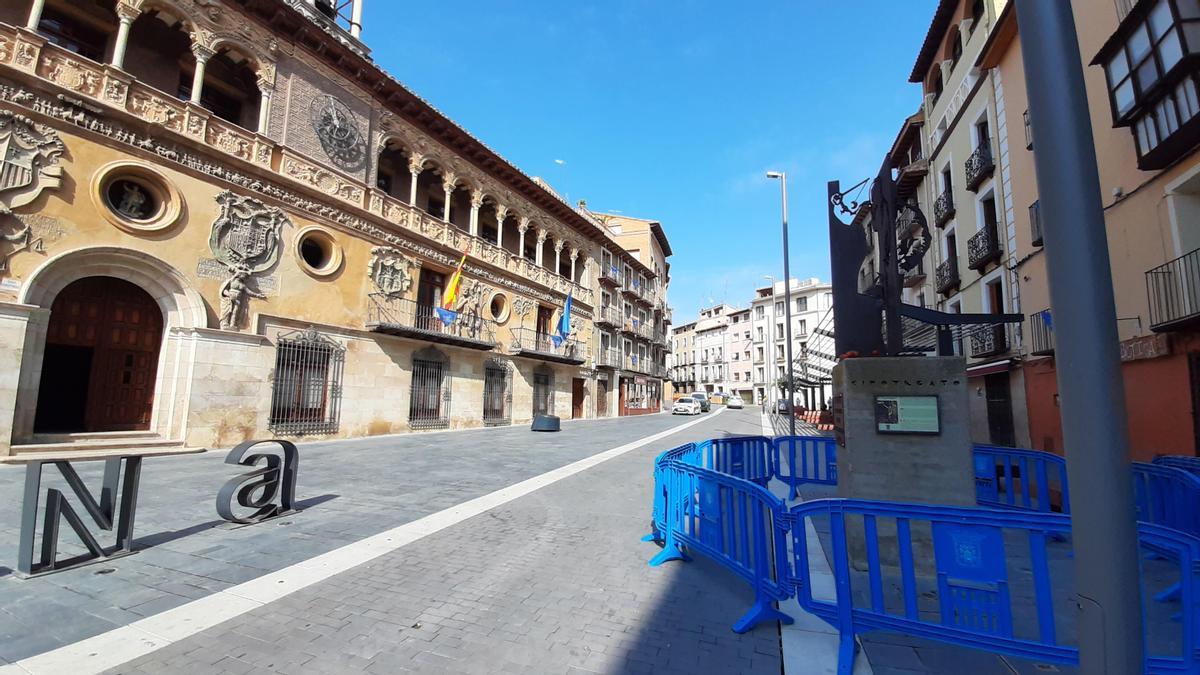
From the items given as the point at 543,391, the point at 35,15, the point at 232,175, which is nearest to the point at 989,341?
the point at 543,391

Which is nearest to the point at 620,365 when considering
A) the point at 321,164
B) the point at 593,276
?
the point at 593,276

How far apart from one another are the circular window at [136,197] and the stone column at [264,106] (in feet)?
10.4

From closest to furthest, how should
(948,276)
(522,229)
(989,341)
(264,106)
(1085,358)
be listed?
1. (1085,358)
2. (989,341)
3. (264,106)
4. (948,276)
5. (522,229)

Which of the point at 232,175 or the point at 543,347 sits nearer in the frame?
the point at 232,175

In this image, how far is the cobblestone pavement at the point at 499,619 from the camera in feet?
8.91

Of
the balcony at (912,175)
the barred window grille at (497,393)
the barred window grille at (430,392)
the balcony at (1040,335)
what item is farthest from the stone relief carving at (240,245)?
the balcony at (912,175)

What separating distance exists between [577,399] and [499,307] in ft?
30.1

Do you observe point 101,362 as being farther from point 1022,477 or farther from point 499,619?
point 1022,477

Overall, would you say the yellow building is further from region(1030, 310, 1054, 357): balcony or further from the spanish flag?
region(1030, 310, 1054, 357): balcony

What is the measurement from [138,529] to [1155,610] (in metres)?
8.75

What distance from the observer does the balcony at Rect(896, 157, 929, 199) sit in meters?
17.3

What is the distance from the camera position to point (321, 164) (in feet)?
48.4

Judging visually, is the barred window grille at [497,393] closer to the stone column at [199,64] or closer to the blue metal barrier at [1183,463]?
the stone column at [199,64]

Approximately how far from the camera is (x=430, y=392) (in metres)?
18.2
